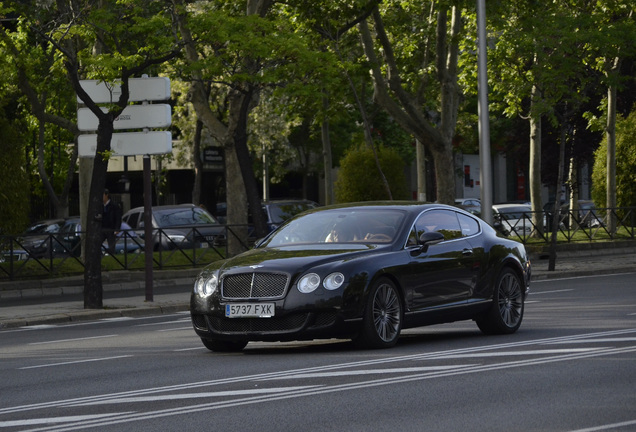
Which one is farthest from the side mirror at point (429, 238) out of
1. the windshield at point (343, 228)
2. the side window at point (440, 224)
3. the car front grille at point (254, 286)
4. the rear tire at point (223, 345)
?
the rear tire at point (223, 345)

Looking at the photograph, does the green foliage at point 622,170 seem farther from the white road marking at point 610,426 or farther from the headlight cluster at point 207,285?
the white road marking at point 610,426

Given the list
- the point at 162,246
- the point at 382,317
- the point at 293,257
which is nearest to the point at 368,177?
the point at 162,246

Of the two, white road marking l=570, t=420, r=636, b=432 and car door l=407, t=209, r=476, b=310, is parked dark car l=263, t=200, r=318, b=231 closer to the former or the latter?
car door l=407, t=209, r=476, b=310

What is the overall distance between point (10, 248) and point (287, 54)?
718 centimetres

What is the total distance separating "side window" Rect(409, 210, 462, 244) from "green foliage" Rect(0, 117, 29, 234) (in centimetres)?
1690

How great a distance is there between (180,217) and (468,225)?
73.9 ft

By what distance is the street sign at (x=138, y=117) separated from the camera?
73.7 ft

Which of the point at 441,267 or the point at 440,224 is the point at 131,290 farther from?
the point at 441,267

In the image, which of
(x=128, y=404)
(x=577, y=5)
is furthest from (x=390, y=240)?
(x=577, y=5)

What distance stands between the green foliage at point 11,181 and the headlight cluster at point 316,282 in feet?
59.6

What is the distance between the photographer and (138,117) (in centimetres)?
2255

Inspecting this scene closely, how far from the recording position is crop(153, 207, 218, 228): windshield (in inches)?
1414

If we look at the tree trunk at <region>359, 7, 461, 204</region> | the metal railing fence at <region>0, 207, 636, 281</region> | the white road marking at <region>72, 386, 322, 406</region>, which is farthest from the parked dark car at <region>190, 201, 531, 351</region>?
the tree trunk at <region>359, 7, 461, 204</region>

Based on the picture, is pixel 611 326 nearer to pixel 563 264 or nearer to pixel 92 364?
pixel 92 364
